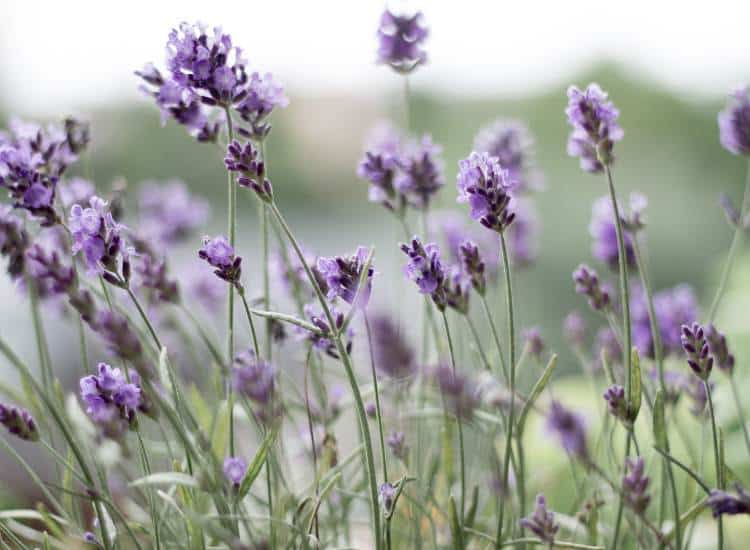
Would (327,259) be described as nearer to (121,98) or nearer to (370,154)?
(370,154)

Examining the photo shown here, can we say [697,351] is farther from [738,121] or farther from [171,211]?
[171,211]

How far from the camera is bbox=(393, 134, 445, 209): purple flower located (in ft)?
3.20

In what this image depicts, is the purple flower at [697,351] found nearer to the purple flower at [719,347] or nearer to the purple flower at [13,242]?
the purple flower at [719,347]

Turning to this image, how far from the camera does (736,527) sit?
142 centimetres

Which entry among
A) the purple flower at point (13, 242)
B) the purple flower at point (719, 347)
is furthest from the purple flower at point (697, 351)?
the purple flower at point (13, 242)

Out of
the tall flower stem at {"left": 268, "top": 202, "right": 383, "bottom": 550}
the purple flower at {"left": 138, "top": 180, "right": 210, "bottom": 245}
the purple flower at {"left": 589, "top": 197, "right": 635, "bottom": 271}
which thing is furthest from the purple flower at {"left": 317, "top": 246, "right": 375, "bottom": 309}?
the purple flower at {"left": 138, "top": 180, "right": 210, "bottom": 245}

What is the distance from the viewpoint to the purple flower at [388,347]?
0.69m

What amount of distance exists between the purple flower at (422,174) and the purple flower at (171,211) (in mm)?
460

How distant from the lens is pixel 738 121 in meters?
0.94

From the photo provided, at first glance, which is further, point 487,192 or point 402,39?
point 402,39

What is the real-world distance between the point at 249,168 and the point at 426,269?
0.52 ft

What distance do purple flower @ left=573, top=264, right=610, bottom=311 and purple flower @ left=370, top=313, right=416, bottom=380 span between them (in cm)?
20

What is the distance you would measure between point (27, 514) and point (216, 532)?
0.34 metres

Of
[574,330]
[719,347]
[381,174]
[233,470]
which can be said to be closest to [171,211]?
[381,174]
